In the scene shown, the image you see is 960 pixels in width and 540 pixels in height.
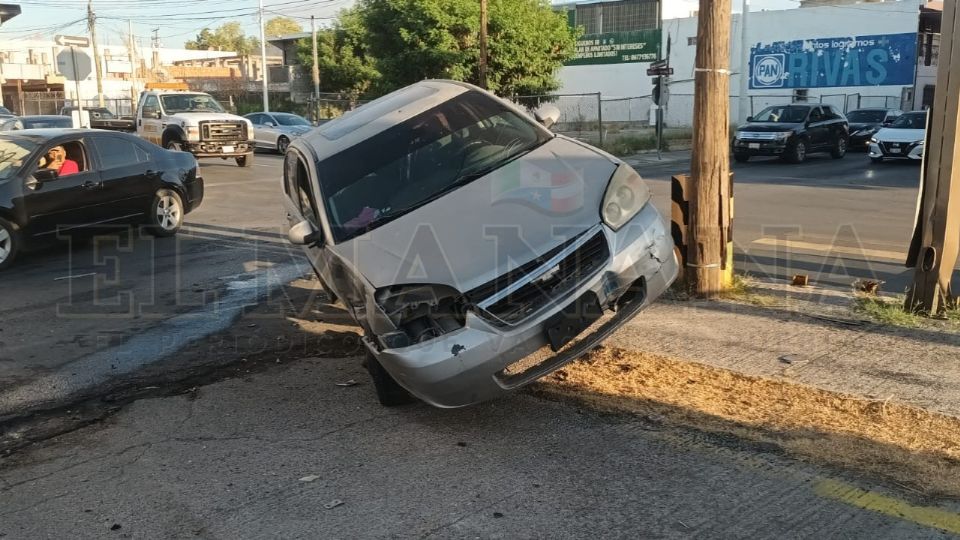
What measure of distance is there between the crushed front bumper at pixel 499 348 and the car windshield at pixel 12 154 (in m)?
7.22

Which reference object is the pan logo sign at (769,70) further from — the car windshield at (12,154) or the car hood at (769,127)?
the car windshield at (12,154)

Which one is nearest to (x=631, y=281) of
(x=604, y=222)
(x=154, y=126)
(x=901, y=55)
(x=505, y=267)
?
(x=604, y=222)

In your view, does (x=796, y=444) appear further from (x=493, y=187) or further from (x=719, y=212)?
(x=719, y=212)

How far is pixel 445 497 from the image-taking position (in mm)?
4078

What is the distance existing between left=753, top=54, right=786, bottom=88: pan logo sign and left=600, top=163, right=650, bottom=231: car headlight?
42067 mm

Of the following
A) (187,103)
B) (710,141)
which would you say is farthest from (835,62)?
(710,141)

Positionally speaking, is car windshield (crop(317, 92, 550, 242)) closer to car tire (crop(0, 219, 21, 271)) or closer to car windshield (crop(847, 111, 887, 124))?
car tire (crop(0, 219, 21, 271))

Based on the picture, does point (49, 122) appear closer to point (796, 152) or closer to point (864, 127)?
point (796, 152)

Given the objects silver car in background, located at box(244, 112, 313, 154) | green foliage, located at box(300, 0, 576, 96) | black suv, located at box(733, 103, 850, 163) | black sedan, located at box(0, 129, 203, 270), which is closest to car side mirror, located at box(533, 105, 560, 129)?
black sedan, located at box(0, 129, 203, 270)

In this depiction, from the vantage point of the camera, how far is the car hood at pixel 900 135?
842 inches

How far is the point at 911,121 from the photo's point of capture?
22.8 m

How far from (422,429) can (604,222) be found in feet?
5.52

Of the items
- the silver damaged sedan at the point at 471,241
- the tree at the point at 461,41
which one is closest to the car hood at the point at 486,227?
the silver damaged sedan at the point at 471,241

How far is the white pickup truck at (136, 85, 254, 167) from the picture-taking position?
70.8 feet
